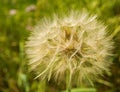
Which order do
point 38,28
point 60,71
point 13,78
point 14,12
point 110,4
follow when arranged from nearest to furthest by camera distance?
point 60,71, point 38,28, point 110,4, point 13,78, point 14,12

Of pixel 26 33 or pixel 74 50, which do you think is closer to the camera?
pixel 74 50

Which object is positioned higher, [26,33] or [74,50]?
[26,33]

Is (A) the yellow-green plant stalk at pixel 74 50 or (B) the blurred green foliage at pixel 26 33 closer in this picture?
(A) the yellow-green plant stalk at pixel 74 50

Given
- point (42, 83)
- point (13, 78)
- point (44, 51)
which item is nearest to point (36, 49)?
point (44, 51)

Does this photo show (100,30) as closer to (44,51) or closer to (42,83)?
(44,51)
